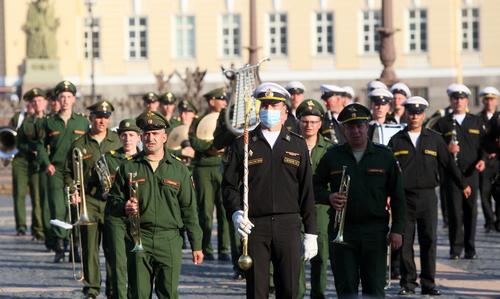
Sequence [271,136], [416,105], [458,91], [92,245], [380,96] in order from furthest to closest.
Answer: [458,91] < [380,96] < [416,105] < [92,245] < [271,136]

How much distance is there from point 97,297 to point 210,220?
392cm

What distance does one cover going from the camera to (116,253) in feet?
47.3

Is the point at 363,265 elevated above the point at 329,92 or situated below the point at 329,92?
below

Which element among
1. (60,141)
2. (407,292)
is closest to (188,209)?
(407,292)

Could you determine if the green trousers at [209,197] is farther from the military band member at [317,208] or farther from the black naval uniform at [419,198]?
the military band member at [317,208]

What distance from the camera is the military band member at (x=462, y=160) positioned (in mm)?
19438

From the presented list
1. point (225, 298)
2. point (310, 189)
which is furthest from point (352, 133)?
point (225, 298)

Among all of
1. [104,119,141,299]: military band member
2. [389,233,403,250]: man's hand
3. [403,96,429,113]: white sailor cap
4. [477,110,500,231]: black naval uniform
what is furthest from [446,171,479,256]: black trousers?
[389,233,403,250]: man's hand

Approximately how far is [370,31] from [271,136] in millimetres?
51948

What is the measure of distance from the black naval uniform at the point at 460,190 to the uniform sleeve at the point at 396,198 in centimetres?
695

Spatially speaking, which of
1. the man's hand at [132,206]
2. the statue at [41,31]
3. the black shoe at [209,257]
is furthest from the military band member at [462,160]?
the statue at [41,31]

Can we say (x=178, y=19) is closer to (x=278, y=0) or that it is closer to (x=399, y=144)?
(x=278, y=0)

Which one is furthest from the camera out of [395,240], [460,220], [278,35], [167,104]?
[278,35]

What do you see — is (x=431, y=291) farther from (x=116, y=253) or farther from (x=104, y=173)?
(x=104, y=173)
